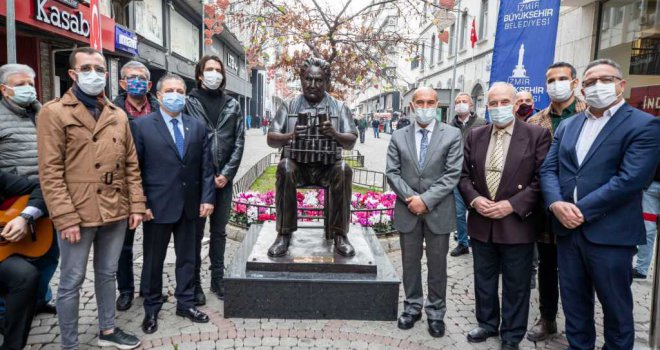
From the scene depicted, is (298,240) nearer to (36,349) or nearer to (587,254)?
(36,349)

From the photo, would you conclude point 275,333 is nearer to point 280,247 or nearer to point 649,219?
point 280,247

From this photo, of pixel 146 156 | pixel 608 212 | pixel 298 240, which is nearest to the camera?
pixel 608 212

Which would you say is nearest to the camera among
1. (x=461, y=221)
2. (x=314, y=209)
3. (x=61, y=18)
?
(x=461, y=221)

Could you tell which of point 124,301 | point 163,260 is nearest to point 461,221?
point 163,260

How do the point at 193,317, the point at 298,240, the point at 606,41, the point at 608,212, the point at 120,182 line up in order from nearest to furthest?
the point at 608,212, the point at 120,182, the point at 193,317, the point at 298,240, the point at 606,41

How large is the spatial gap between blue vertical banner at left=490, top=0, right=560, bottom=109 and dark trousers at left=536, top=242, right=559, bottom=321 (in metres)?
3.12

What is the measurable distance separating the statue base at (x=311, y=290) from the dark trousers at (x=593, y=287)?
56.9 inches

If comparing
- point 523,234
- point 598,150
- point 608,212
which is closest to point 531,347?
point 523,234

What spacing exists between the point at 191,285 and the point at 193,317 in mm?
298

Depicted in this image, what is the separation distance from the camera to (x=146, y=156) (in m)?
3.77

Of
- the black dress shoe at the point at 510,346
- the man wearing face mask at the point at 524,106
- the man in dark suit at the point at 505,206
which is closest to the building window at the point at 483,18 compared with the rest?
the man wearing face mask at the point at 524,106

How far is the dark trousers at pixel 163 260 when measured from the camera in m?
3.90

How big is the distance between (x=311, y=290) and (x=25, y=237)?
2389mm

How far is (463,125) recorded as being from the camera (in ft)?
20.9
